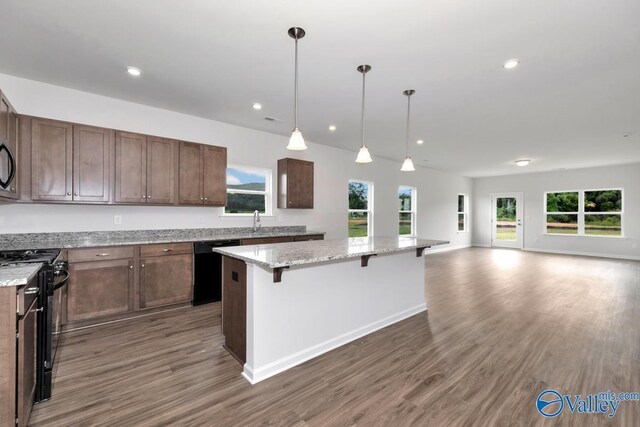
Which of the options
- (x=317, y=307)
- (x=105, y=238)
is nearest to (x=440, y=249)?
(x=317, y=307)

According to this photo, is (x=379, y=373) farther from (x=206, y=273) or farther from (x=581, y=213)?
(x=581, y=213)

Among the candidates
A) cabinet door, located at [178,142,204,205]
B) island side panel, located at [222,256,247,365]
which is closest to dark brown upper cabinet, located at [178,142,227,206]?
cabinet door, located at [178,142,204,205]

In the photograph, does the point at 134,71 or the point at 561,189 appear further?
A: the point at 561,189

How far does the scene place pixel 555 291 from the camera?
4.58 metres

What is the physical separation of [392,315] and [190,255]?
8.47 ft

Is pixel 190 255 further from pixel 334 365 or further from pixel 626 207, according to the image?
pixel 626 207

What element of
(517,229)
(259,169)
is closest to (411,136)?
(259,169)

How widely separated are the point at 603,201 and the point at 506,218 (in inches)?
99.3

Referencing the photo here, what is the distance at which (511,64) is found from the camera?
2.73 meters

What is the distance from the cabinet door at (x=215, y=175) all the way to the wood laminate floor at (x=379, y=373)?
1506 mm

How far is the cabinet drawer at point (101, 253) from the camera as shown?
300cm

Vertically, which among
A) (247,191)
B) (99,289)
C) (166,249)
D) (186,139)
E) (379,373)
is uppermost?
(186,139)

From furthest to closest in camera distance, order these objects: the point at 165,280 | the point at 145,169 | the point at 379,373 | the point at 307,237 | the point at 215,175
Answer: the point at 307,237, the point at 215,175, the point at 145,169, the point at 165,280, the point at 379,373

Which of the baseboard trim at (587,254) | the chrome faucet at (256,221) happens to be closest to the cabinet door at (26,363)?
the chrome faucet at (256,221)
